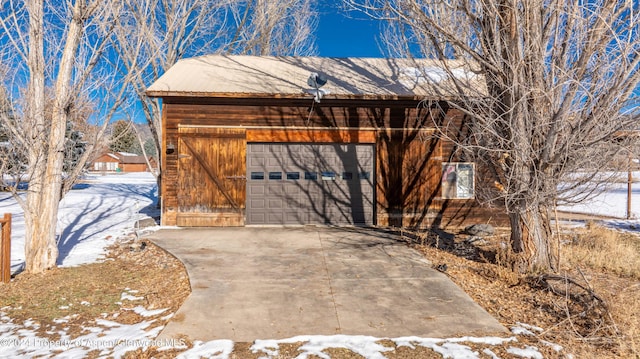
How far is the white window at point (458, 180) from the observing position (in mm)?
10359

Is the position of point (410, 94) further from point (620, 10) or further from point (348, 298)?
point (348, 298)

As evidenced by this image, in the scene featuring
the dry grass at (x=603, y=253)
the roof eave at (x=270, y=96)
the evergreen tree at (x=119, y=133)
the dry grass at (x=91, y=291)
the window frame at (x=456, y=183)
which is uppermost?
the roof eave at (x=270, y=96)

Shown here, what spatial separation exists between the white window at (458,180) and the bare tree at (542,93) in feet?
13.1

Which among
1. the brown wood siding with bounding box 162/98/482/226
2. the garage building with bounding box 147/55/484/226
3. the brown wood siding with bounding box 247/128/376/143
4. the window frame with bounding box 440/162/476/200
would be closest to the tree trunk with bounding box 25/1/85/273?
the garage building with bounding box 147/55/484/226

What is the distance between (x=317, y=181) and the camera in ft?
33.7

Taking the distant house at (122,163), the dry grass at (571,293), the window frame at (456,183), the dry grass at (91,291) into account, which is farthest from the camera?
the distant house at (122,163)

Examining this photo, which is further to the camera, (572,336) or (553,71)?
(553,71)

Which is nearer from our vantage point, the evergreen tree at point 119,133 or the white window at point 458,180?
the evergreen tree at point 119,133

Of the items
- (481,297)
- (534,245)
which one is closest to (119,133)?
(481,297)

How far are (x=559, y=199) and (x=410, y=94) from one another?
5.18 meters

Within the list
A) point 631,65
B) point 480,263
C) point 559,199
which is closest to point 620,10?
point 631,65

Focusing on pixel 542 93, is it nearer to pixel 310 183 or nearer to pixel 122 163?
pixel 310 183

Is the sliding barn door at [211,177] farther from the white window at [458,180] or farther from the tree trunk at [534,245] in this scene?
the tree trunk at [534,245]

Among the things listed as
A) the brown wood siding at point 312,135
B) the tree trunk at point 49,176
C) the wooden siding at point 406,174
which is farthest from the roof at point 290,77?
the tree trunk at point 49,176
